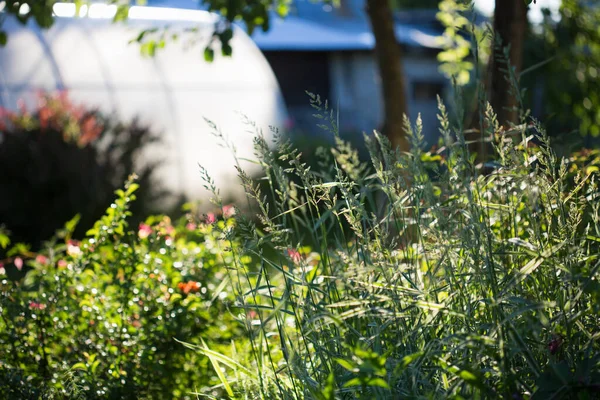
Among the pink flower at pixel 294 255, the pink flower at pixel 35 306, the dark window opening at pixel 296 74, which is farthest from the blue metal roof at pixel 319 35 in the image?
the pink flower at pixel 294 255

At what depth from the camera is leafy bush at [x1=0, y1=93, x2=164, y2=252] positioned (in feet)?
25.5

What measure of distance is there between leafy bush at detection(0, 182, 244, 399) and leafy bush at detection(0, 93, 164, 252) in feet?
15.5

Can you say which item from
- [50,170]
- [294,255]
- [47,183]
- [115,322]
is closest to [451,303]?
[294,255]

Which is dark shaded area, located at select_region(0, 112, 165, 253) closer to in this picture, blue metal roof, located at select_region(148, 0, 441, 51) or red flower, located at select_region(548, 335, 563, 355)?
red flower, located at select_region(548, 335, 563, 355)

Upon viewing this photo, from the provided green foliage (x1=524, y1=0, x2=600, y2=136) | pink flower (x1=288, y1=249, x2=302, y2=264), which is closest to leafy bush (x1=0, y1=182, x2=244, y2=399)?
pink flower (x1=288, y1=249, x2=302, y2=264)

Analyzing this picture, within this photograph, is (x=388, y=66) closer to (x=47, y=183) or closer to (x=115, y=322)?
(x=115, y=322)

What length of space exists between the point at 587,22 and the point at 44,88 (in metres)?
6.20

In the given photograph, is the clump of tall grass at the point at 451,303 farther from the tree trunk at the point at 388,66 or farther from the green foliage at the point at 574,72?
the green foliage at the point at 574,72

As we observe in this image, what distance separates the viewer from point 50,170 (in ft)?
25.6

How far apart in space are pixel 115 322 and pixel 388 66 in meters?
3.19

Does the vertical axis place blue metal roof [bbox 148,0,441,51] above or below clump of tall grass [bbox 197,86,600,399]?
below

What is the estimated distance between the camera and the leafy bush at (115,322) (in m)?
2.68

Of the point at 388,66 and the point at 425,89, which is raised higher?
the point at 388,66

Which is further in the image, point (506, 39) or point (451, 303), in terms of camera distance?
point (506, 39)
